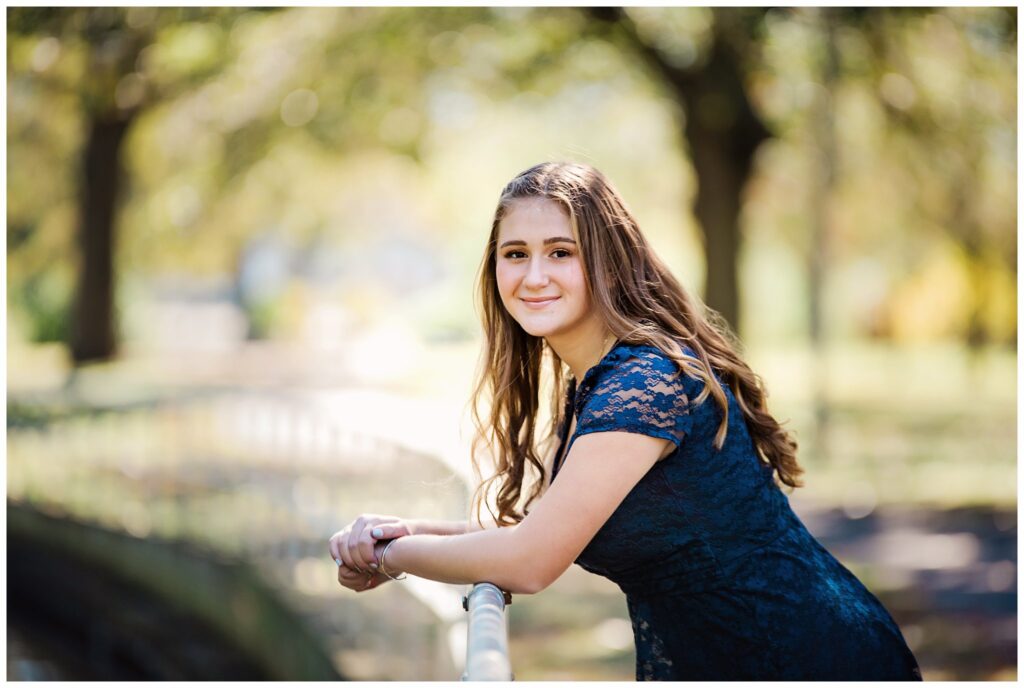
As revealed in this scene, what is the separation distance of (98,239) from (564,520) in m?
16.7

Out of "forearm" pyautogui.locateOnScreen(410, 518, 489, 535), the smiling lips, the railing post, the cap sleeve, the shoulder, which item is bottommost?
the railing post

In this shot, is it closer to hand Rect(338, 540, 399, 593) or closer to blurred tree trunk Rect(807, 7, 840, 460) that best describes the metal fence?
hand Rect(338, 540, 399, 593)

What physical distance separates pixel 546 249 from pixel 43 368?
2077cm

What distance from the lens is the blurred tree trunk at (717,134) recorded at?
39.4 feet

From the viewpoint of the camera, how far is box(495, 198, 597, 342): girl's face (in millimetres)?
2438

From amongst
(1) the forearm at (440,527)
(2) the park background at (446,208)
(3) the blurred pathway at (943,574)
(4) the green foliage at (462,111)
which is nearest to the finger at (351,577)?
(1) the forearm at (440,527)

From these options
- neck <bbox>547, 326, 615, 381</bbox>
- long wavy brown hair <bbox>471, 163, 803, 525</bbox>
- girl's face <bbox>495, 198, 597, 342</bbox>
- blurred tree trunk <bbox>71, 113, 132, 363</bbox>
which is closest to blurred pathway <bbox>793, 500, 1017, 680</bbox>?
long wavy brown hair <bbox>471, 163, 803, 525</bbox>

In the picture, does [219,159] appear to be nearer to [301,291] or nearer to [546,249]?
[546,249]

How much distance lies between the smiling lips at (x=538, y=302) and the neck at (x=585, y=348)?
0.35 ft

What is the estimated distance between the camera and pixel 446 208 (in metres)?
29.2

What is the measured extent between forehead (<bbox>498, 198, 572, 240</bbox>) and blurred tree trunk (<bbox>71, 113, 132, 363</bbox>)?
50.9 ft

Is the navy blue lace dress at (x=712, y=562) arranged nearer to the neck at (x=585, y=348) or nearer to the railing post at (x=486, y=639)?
the neck at (x=585, y=348)

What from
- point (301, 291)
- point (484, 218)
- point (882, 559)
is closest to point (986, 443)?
point (882, 559)

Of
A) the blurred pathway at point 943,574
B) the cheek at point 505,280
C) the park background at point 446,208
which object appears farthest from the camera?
the park background at point 446,208
